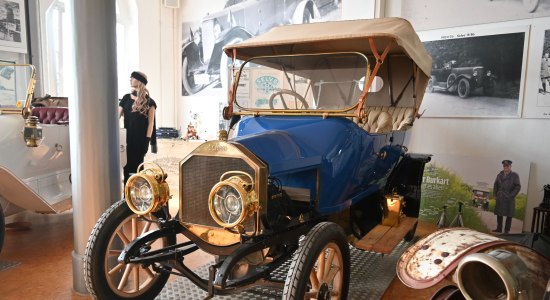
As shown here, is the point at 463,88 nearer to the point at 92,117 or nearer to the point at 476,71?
the point at 476,71

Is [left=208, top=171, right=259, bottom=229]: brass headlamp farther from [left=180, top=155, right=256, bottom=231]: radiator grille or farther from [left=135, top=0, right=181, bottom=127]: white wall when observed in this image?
[left=135, top=0, right=181, bottom=127]: white wall

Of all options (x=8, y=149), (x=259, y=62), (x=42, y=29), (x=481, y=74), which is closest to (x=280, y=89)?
(x=259, y=62)

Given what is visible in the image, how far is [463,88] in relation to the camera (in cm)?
427

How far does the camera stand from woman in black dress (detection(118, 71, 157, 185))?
171 inches

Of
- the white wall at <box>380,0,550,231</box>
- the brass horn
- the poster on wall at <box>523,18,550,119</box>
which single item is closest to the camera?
the brass horn

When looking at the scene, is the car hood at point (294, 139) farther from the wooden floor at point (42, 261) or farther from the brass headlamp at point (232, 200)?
the wooden floor at point (42, 261)

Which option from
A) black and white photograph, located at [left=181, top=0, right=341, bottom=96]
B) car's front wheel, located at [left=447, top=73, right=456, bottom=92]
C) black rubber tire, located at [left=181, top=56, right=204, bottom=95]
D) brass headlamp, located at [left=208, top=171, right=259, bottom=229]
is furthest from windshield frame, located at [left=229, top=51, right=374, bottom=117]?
black rubber tire, located at [left=181, top=56, right=204, bottom=95]

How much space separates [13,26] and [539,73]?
659 centimetres

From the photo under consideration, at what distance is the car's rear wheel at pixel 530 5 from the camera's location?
3777 mm

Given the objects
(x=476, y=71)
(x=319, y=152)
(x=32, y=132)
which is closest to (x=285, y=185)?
(x=319, y=152)

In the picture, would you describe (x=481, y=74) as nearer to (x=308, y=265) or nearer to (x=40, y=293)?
(x=308, y=265)

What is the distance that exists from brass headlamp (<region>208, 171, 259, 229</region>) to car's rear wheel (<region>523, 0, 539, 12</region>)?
3.66 metres

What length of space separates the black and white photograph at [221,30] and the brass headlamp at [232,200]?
4.41 m

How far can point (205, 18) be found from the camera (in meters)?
6.96
